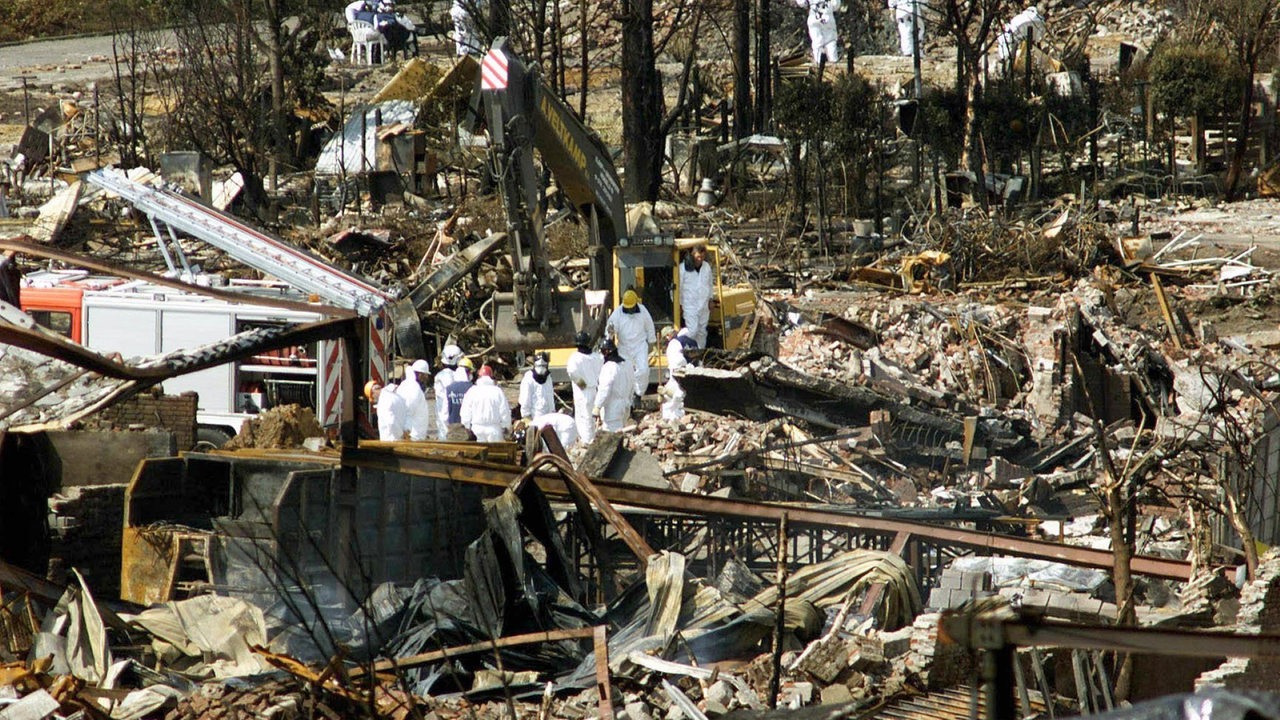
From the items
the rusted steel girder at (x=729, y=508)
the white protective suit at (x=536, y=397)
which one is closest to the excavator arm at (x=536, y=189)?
the white protective suit at (x=536, y=397)

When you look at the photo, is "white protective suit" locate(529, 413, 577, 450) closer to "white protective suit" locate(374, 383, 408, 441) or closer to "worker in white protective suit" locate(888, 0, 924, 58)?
"white protective suit" locate(374, 383, 408, 441)

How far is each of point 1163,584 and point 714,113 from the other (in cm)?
2924

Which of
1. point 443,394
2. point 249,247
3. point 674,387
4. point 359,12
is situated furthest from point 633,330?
Answer: point 359,12

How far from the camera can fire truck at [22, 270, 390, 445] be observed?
1546cm

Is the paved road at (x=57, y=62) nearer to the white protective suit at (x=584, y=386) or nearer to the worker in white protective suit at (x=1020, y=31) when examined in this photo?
the worker in white protective suit at (x=1020, y=31)

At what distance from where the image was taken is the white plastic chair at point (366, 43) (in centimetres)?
4022

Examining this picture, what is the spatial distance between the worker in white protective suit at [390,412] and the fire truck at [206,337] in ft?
1.52

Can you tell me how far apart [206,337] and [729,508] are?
28.2 feet

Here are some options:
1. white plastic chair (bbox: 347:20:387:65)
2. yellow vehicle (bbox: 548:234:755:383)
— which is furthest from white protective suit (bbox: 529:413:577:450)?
white plastic chair (bbox: 347:20:387:65)

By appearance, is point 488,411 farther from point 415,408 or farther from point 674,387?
point 674,387

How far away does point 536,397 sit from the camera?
16.2 metres

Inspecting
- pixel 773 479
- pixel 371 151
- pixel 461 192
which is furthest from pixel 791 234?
pixel 773 479

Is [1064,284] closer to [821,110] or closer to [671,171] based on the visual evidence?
[821,110]

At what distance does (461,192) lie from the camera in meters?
29.6
